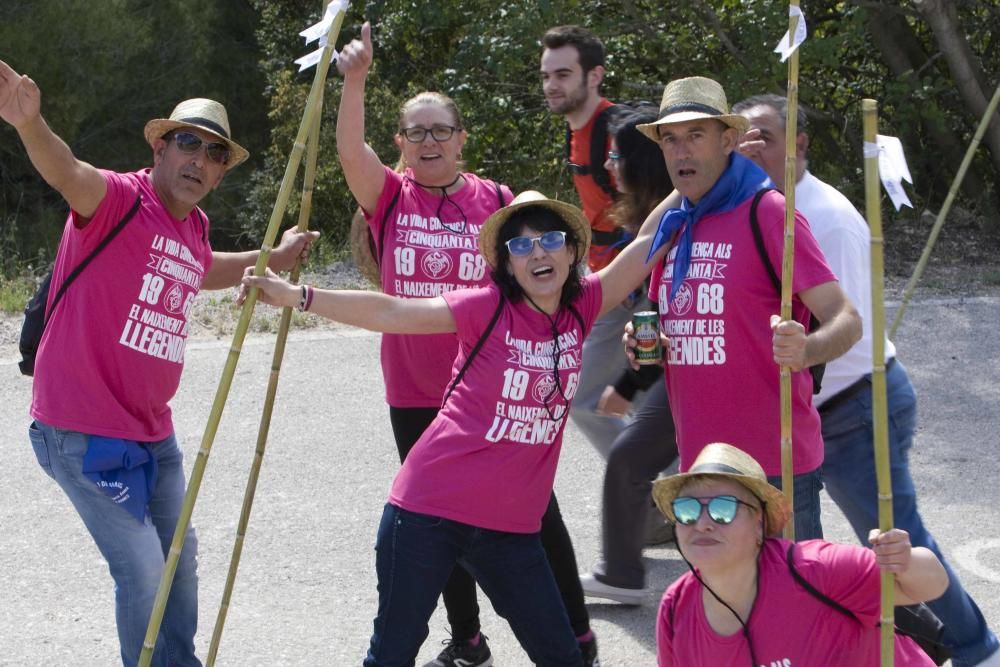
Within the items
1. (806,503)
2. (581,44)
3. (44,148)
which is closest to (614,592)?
(806,503)

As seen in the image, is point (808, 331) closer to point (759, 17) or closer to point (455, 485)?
point (455, 485)

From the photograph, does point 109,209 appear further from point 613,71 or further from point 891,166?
point 613,71

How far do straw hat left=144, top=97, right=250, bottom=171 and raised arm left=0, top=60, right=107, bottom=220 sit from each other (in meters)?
0.29

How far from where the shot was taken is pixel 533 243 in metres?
3.65

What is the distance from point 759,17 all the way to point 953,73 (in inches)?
71.0

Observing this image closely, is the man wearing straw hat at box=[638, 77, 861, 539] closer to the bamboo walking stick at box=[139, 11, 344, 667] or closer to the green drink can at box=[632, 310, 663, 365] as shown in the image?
the green drink can at box=[632, 310, 663, 365]

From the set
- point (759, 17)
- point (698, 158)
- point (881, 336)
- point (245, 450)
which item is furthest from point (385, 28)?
point (881, 336)

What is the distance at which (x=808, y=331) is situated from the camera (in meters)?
3.71

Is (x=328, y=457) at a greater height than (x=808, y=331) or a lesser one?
lesser

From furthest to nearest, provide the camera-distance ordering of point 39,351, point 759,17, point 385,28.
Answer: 1. point 385,28
2. point 759,17
3. point 39,351

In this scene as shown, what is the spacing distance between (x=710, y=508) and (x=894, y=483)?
4.25ft

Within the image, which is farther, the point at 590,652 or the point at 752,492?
the point at 590,652

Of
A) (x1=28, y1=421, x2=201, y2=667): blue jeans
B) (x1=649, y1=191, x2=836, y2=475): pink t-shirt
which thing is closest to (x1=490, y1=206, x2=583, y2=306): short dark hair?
(x1=649, y1=191, x2=836, y2=475): pink t-shirt

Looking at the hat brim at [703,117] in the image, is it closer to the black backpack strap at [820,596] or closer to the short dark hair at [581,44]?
the black backpack strap at [820,596]
